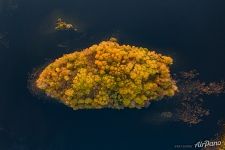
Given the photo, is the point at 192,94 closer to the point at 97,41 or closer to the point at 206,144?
the point at 206,144

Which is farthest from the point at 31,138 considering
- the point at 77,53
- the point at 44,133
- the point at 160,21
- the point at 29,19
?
the point at 160,21

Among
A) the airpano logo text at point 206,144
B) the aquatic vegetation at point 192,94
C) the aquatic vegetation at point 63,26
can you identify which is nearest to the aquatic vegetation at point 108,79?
the aquatic vegetation at point 192,94

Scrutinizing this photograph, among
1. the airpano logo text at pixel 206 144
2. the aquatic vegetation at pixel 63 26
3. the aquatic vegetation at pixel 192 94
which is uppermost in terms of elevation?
the aquatic vegetation at pixel 63 26

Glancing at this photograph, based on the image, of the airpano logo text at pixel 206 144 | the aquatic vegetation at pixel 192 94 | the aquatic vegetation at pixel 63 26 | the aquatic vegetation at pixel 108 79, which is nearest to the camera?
the aquatic vegetation at pixel 108 79

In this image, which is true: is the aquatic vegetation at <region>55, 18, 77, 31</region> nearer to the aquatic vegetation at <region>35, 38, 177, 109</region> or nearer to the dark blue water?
the dark blue water

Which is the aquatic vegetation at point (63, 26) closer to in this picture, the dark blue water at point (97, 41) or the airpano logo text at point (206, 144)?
the dark blue water at point (97, 41)
